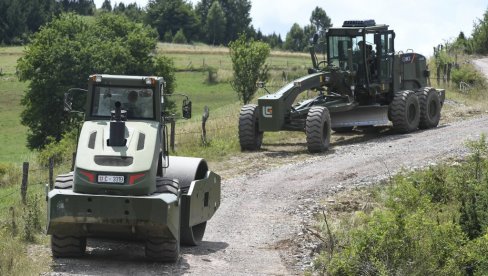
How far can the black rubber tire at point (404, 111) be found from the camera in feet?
104

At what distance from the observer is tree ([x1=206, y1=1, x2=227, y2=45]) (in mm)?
179000

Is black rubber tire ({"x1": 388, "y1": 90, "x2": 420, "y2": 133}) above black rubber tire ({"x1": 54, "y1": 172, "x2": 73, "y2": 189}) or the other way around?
the other way around

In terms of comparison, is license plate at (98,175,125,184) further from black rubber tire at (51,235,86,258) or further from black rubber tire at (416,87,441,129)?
black rubber tire at (416,87,441,129)

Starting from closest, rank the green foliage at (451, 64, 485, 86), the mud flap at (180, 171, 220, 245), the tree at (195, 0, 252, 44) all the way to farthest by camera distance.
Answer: the mud flap at (180, 171, 220, 245)
the green foliage at (451, 64, 485, 86)
the tree at (195, 0, 252, 44)

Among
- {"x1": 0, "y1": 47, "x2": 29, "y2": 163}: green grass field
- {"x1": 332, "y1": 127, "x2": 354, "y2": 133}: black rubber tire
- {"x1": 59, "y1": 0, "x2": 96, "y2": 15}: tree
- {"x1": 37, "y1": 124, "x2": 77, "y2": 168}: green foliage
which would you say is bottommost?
{"x1": 0, "y1": 47, "x2": 29, "y2": 163}: green grass field

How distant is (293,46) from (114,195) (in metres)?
174

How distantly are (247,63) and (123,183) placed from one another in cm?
3389

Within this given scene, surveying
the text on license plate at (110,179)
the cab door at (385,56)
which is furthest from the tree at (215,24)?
the text on license plate at (110,179)

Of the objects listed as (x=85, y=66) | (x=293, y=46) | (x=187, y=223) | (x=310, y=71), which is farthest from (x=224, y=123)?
(x=293, y=46)

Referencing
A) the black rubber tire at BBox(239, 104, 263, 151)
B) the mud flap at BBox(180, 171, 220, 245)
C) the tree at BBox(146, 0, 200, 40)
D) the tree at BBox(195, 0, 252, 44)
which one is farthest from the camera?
the tree at BBox(195, 0, 252, 44)

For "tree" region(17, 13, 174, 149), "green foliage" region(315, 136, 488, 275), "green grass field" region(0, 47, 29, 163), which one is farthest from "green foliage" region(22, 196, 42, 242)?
"tree" region(17, 13, 174, 149)

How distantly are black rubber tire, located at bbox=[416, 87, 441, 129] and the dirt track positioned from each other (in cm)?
49

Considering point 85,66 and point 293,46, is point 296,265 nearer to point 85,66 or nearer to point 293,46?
point 85,66

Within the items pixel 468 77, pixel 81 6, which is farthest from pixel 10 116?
pixel 81 6
